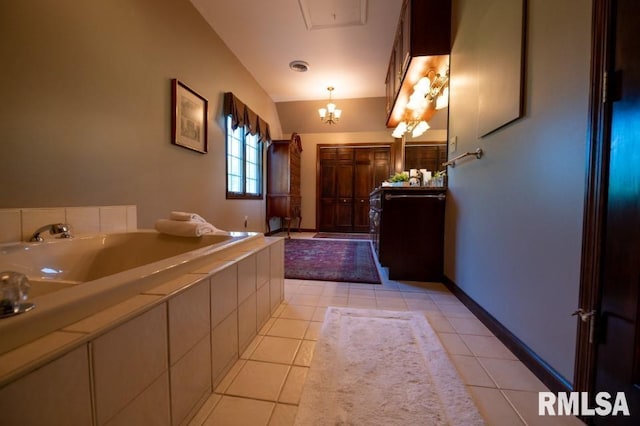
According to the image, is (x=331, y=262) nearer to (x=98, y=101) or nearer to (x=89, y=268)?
(x=89, y=268)

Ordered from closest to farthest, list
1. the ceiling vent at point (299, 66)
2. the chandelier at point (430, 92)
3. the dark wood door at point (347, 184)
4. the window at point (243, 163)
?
the chandelier at point (430, 92) < the window at point (243, 163) < the ceiling vent at point (299, 66) < the dark wood door at point (347, 184)

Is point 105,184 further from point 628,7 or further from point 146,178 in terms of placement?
point 628,7

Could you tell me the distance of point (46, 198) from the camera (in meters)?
1.31

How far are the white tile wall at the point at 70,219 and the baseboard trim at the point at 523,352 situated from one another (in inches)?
90.9

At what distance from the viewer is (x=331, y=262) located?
9.39ft

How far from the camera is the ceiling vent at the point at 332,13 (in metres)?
2.51

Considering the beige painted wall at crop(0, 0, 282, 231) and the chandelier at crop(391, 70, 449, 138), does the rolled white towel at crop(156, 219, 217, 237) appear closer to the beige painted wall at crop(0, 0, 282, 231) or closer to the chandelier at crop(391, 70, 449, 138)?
the beige painted wall at crop(0, 0, 282, 231)

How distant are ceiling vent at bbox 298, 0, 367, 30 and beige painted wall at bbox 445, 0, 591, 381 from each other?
141cm

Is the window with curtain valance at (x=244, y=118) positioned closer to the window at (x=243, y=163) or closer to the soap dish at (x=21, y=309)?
the window at (x=243, y=163)

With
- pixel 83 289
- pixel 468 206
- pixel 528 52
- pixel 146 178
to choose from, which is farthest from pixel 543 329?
pixel 146 178

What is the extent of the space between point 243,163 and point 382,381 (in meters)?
3.43

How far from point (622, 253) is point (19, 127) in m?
2.38

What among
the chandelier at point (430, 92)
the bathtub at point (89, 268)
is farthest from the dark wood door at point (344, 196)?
the bathtub at point (89, 268)
